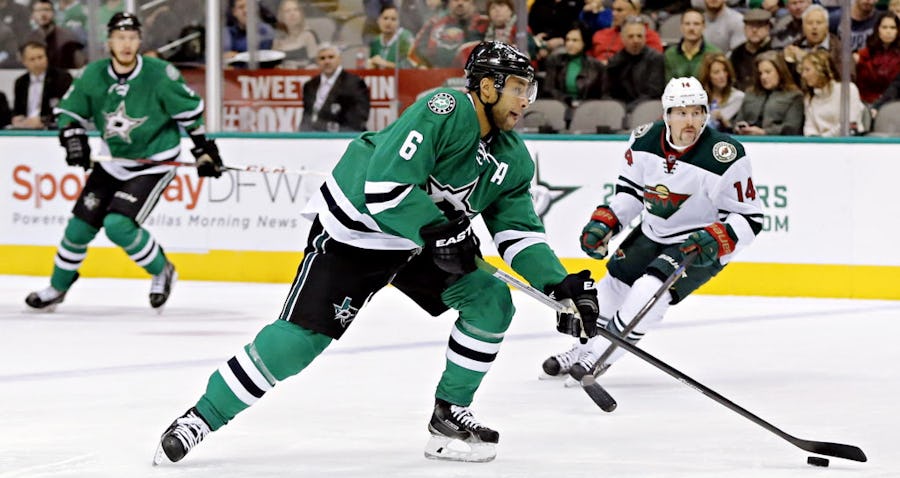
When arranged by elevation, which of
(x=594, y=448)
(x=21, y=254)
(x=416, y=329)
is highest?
(x=594, y=448)

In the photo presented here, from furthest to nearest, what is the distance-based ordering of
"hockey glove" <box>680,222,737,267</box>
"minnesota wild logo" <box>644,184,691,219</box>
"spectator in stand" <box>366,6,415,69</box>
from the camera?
"spectator in stand" <box>366,6,415,69</box>
"minnesota wild logo" <box>644,184,691,219</box>
"hockey glove" <box>680,222,737,267</box>

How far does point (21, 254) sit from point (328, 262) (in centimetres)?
567

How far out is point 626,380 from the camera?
4930 millimetres

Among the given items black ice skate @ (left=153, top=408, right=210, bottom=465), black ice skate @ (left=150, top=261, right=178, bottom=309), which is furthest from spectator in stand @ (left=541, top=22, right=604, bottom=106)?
black ice skate @ (left=153, top=408, right=210, bottom=465)

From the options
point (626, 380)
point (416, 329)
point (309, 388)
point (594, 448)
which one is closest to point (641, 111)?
point (416, 329)

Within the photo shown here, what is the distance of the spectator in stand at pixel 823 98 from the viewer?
7488mm

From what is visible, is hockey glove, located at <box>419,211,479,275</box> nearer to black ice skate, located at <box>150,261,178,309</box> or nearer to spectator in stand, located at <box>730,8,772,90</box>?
black ice skate, located at <box>150,261,178,309</box>

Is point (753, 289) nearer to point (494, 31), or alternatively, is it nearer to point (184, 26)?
point (494, 31)

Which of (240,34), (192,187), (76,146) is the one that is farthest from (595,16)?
(76,146)

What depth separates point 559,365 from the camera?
16.1 feet

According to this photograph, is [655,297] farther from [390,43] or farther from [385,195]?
[390,43]

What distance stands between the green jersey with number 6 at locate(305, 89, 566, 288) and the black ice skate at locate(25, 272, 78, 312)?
3623 millimetres

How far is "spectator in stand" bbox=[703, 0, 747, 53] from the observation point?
7.78 m

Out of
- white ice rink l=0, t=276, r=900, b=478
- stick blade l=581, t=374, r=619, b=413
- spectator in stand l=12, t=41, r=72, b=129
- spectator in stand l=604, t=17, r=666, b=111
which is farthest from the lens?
spectator in stand l=12, t=41, r=72, b=129
